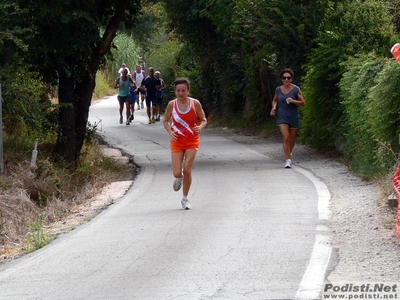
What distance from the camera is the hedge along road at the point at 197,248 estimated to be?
24.4ft

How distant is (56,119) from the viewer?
17.9 metres

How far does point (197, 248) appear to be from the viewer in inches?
360

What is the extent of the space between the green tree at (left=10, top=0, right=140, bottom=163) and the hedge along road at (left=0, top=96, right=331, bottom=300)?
3108 millimetres

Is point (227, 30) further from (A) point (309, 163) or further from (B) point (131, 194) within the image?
(B) point (131, 194)

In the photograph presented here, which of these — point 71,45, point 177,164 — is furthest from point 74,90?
point 177,164

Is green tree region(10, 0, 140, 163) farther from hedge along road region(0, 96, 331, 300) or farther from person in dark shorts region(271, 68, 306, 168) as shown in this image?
person in dark shorts region(271, 68, 306, 168)

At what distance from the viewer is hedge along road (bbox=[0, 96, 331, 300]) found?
7.43 meters

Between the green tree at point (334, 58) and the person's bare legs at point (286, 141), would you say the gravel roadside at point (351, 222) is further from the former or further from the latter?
the green tree at point (334, 58)

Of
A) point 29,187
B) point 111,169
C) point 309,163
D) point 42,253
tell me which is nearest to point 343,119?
point 309,163

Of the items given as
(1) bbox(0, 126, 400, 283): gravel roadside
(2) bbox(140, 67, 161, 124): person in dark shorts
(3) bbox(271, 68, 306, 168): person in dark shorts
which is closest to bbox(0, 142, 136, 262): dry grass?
(1) bbox(0, 126, 400, 283): gravel roadside

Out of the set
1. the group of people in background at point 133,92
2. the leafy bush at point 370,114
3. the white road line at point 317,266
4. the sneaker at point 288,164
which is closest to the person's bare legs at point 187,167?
the white road line at point 317,266

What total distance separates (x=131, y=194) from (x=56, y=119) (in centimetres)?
448

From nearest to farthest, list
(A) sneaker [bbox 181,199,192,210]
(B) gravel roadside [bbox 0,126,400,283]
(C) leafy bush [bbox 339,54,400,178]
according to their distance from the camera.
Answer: (B) gravel roadside [bbox 0,126,400,283], (A) sneaker [bbox 181,199,192,210], (C) leafy bush [bbox 339,54,400,178]

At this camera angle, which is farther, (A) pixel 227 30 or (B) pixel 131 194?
(A) pixel 227 30
